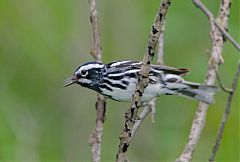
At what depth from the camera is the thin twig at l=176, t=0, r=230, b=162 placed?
16.9 ft

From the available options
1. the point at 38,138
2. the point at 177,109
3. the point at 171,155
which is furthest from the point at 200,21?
the point at 38,138

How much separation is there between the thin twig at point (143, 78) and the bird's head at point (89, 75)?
1.45 meters

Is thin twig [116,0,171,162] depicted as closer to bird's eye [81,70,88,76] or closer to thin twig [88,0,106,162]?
thin twig [88,0,106,162]

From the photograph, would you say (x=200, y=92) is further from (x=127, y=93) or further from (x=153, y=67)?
(x=127, y=93)

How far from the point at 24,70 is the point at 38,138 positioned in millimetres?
1136

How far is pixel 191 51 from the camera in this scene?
7828 millimetres

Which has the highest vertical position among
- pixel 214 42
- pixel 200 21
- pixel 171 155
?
pixel 200 21

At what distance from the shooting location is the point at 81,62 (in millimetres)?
8070

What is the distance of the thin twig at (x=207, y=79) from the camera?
5156 mm

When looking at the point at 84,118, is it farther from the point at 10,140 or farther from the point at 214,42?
the point at 214,42

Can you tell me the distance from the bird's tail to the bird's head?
0.65 meters

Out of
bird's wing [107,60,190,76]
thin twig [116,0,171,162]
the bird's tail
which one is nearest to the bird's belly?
bird's wing [107,60,190,76]

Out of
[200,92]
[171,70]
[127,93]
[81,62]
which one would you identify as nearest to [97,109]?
[127,93]

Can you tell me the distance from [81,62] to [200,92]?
7.66ft
